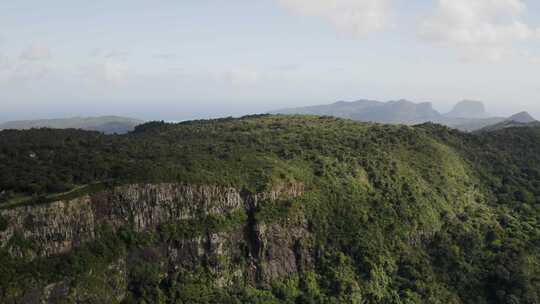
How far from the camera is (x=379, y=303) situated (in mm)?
58250

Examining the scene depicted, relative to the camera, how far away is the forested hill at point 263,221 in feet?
150

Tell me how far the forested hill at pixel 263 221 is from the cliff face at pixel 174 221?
13 cm

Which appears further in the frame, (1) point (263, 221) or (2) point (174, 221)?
(1) point (263, 221)

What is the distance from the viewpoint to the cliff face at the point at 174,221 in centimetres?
4350

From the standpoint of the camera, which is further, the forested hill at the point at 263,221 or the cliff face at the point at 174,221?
the forested hill at the point at 263,221

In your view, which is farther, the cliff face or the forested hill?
the forested hill

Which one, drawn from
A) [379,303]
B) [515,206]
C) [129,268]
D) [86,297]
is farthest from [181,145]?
[515,206]

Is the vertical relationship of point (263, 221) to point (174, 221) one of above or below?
below

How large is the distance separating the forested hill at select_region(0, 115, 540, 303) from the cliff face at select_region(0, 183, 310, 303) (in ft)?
0.42

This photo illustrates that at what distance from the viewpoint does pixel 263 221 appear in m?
56.8

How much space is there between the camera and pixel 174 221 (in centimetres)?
5238

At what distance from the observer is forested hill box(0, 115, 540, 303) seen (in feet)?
150

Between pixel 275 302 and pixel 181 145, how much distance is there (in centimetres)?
2646

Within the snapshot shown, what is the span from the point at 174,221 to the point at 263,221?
10.6 metres
